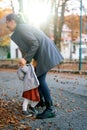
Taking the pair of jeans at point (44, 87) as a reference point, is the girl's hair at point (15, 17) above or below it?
above

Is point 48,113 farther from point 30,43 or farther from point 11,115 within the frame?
point 30,43

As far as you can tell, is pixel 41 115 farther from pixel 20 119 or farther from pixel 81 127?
pixel 81 127

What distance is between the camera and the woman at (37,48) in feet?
19.3

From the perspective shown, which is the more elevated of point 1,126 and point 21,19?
point 21,19

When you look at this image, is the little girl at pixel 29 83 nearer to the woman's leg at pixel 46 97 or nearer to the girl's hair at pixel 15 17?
the woman's leg at pixel 46 97

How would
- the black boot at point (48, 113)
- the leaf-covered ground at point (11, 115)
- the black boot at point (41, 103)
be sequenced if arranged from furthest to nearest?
the black boot at point (41, 103) → the black boot at point (48, 113) → the leaf-covered ground at point (11, 115)

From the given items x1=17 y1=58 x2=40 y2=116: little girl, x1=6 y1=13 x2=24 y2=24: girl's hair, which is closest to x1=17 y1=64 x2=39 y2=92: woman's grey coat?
x1=17 y1=58 x2=40 y2=116: little girl

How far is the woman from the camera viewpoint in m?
5.89

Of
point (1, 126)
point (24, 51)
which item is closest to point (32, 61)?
point (24, 51)

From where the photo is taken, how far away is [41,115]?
6.03 metres

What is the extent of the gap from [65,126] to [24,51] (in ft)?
4.59

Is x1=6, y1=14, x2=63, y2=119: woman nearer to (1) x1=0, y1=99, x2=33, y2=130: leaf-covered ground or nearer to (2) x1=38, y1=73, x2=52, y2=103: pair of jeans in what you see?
(2) x1=38, y1=73, x2=52, y2=103: pair of jeans

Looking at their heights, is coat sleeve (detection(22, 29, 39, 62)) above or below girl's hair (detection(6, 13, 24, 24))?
below

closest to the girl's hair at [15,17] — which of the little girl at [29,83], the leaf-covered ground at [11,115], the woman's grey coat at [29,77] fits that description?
the little girl at [29,83]
